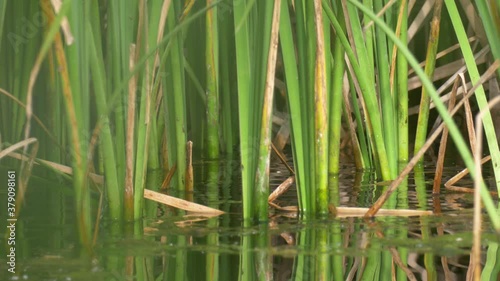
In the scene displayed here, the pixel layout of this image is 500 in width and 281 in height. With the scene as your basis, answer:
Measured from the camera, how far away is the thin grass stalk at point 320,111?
2010mm

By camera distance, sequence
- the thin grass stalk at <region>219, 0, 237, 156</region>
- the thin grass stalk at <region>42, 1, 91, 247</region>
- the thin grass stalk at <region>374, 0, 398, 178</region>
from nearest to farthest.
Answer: the thin grass stalk at <region>42, 1, 91, 247</region> < the thin grass stalk at <region>374, 0, 398, 178</region> < the thin grass stalk at <region>219, 0, 237, 156</region>

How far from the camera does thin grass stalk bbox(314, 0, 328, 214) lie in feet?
6.59

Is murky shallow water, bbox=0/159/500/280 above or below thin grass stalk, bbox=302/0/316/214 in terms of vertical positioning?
below

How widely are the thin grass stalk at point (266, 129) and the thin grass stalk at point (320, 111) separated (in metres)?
0.11

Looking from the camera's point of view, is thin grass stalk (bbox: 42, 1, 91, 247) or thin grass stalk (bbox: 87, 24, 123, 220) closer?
thin grass stalk (bbox: 42, 1, 91, 247)

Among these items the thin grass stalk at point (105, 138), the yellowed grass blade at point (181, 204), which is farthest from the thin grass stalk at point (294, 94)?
the thin grass stalk at point (105, 138)

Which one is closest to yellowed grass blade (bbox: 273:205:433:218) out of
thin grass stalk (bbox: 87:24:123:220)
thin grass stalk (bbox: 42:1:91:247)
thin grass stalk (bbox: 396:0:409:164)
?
thin grass stalk (bbox: 87:24:123:220)

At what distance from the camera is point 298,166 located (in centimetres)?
206

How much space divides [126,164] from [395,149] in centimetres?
98

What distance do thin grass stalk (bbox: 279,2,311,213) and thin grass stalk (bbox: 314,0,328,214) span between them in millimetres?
40

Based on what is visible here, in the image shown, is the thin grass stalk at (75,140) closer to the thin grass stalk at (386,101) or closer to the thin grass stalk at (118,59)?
the thin grass stalk at (118,59)

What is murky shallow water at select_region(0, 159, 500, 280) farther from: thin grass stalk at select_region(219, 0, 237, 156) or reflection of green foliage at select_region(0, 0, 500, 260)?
thin grass stalk at select_region(219, 0, 237, 156)

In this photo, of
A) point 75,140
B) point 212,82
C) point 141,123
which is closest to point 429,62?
point 212,82

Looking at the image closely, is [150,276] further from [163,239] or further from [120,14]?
[120,14]
